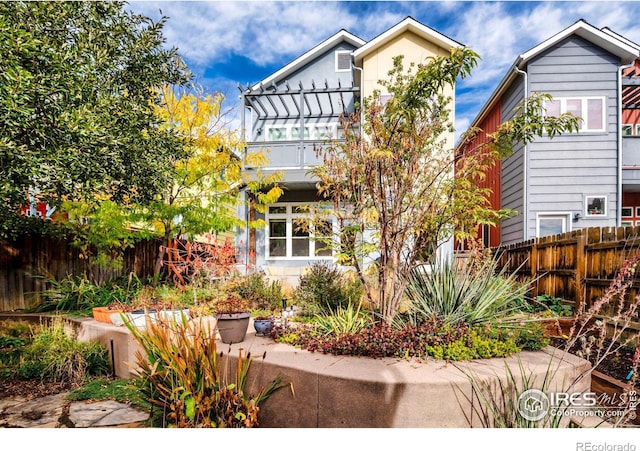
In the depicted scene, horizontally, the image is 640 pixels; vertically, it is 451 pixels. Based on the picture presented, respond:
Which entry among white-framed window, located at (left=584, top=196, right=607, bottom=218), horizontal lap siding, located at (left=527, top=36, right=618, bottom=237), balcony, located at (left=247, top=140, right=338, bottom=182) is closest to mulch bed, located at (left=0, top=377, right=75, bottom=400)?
balcony, located at (left=247, top=140, right=338, bottom=182)

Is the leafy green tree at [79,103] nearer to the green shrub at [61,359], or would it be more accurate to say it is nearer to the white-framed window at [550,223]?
the green shrub at [61,359]

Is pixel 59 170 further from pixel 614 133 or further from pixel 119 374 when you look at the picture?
pixel 614 133

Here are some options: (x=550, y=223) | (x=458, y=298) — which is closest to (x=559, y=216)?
(x=550, y=223)

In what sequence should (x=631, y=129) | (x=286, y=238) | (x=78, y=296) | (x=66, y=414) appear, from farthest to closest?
(x=286, y=238) → (x=631, y=129) → (x=78, y=296) → (x=66, y=414)

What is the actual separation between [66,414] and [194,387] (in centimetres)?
176

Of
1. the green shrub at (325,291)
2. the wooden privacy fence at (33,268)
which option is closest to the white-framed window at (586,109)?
the green shrub at (325,291)

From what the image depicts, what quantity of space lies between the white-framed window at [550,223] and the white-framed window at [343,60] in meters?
8.61

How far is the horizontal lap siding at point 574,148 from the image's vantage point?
905 cm

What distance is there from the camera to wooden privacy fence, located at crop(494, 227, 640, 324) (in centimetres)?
429

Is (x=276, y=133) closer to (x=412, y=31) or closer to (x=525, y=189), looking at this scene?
(x=412, y=31)

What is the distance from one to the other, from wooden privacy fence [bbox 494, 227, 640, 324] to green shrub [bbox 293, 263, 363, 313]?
243 cm

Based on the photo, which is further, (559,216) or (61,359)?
(559,216)

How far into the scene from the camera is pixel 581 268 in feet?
16.5
